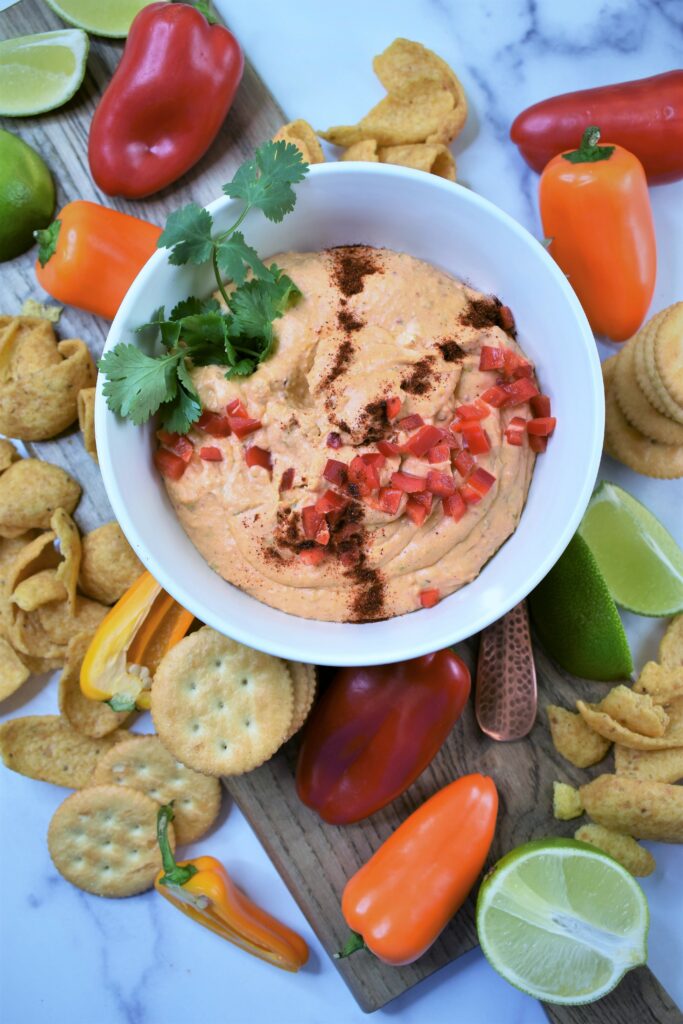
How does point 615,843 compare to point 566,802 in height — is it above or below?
below

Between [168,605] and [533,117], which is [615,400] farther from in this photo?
[168,605]

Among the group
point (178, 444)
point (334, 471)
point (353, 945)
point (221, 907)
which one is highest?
point (178, 444)

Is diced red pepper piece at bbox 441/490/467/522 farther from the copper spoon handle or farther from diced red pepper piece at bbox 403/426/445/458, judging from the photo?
the copper spoon handle

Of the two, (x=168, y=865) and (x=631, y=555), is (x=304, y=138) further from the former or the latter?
(x=168, y=865)

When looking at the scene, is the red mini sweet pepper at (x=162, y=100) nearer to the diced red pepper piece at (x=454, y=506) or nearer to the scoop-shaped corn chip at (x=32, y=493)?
the scoop-shaped corn chip at (x=32, y=493)

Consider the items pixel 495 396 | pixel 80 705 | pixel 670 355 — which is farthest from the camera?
pixel 80 705

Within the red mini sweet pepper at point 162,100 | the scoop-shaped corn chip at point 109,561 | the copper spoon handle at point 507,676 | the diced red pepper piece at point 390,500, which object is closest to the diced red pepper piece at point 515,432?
the diced red pepper piece at point 390,500

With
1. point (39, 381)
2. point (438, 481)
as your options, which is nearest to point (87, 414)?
point (39, 381)
